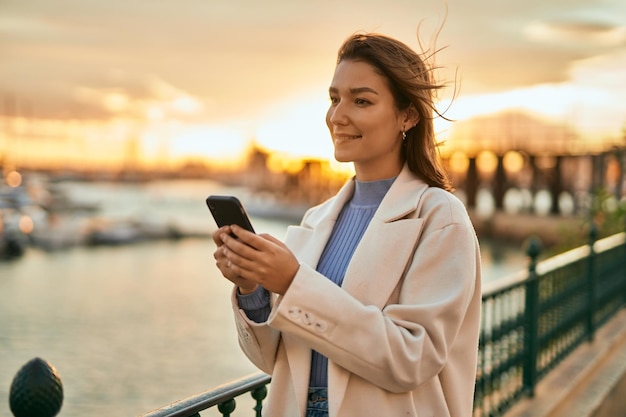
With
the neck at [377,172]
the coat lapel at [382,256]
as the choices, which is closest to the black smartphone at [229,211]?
the coat lapel at [382,256]

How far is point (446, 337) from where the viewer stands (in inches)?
61.5

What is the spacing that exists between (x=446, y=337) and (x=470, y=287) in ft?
0.40

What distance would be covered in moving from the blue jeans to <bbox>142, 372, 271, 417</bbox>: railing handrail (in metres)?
0.30

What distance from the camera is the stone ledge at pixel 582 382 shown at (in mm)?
4551

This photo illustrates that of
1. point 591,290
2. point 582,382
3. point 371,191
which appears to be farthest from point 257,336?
point 591,290

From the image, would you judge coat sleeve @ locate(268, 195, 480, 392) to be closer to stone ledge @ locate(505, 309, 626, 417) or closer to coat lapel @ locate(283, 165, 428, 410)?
coat lapel @ locate(283, 165, 428, 410)

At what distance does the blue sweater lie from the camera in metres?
1.70

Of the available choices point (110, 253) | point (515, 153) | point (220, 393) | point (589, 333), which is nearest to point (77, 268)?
point (110, 253)

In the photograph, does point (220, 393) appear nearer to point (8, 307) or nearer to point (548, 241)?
point (8, 307)

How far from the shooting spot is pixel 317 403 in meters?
1.68

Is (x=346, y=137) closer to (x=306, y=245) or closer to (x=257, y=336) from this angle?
(x=306, y=245)

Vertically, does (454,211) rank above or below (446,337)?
above

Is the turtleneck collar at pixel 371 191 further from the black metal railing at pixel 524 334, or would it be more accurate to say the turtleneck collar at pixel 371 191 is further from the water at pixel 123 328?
the water at pixel 123 328

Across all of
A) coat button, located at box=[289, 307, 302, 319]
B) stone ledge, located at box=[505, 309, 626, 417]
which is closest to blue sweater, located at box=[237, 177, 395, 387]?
coat button, located at box=[289, 307, 302, 319]
